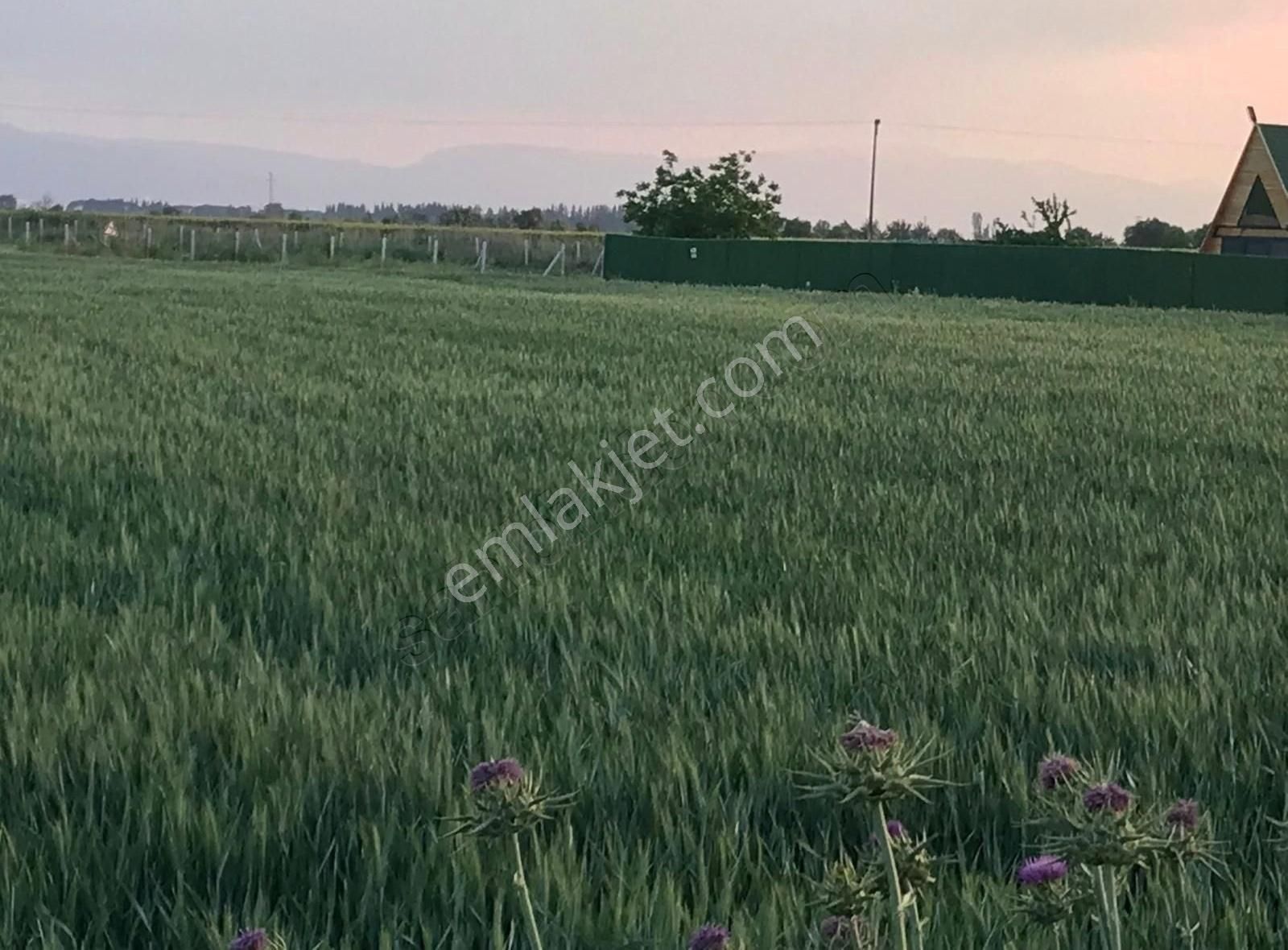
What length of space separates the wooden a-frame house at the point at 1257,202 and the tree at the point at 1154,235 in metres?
27.0

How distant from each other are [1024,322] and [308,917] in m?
17.7

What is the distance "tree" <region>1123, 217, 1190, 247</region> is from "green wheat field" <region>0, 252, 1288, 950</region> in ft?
197

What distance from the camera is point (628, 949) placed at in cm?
152

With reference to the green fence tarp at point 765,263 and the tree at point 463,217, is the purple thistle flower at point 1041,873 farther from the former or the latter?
the tree at point 463,217

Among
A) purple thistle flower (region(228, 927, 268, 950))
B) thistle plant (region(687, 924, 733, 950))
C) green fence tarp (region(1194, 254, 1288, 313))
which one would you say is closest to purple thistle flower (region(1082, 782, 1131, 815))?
thistle plant (region(687, 924, 733, 950))

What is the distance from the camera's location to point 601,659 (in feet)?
9.15

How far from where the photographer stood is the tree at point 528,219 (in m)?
76.5

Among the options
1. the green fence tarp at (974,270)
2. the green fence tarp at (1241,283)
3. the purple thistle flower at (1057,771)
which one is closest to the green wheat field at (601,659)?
the purple thistle flower at (1057,771)

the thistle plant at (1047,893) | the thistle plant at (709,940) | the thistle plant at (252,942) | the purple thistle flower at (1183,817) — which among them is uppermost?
the purple thistle flower at (1183,817)

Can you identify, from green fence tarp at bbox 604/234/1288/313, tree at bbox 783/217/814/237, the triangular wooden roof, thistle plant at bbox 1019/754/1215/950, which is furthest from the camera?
tree at bbox 783/217/814/237

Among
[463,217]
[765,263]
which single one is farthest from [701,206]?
[463,217]

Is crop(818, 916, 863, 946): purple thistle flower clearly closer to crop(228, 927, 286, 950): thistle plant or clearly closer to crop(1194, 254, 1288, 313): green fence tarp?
crop(228, 927, 286, 950): thistle plant

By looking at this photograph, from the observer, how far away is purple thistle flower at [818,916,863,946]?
3.81ft

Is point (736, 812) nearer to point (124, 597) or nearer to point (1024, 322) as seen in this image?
point (124, 597)
